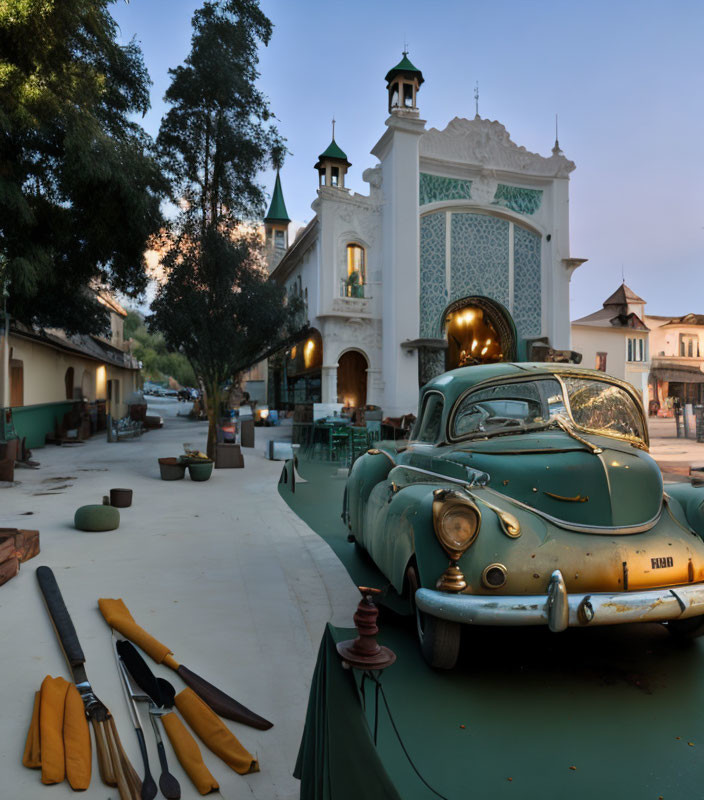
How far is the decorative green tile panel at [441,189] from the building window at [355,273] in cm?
297

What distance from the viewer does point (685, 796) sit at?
2.27 m

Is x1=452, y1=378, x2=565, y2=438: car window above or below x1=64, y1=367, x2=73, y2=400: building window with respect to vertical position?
below

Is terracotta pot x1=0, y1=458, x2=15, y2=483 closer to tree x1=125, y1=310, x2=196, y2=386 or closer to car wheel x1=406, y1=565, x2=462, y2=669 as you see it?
car wheel x1=406, y1=565, x2=462, y2=669

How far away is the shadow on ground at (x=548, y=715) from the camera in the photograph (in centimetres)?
236

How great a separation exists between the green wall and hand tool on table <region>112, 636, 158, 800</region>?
1308 cm

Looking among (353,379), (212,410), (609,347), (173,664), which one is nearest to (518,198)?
(353,379)

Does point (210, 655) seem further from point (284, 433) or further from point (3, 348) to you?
point (284, 433)

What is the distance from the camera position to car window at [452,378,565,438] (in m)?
3.95

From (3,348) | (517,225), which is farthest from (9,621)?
(517,225)

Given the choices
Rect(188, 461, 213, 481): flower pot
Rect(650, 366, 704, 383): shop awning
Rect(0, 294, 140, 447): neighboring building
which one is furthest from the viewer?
Rect(650, 366, 704, 383): shop awning

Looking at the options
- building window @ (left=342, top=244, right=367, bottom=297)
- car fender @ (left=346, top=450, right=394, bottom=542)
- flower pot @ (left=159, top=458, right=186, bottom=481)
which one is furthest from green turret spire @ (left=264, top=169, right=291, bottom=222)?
car fender @ (left=346, top=450, right=394, bottom=542)

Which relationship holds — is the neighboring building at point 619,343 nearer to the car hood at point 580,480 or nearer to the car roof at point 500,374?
the car roof at point 500,374

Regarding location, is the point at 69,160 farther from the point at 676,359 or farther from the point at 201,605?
the point at 676,359

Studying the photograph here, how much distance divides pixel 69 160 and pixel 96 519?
21.1 ft
